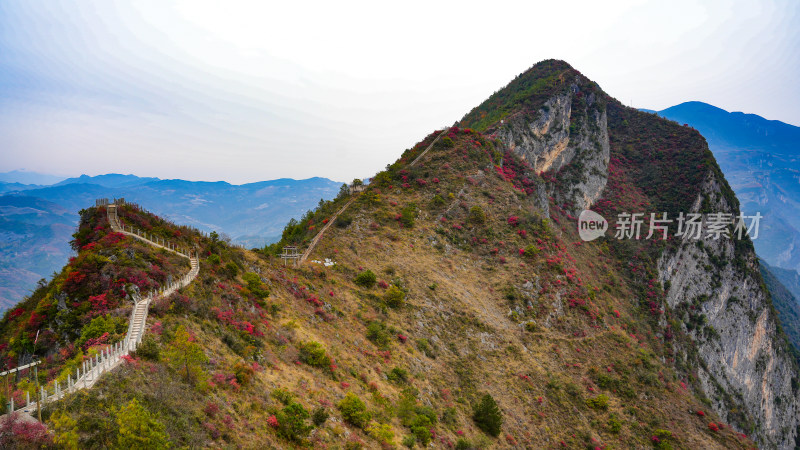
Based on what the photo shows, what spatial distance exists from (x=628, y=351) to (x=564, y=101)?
74.1 metres

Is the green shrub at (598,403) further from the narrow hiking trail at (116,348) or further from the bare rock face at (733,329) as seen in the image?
the bare rock face at (733,329)

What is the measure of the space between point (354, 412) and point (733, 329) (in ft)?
345

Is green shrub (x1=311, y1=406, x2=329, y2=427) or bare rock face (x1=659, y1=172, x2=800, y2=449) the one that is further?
bare rock face (x1=659, y1=172, x2=800, y2=449)

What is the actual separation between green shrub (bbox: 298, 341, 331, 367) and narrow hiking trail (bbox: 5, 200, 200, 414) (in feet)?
28.3

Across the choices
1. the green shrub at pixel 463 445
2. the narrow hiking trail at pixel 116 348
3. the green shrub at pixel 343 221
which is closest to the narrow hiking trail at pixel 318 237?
the green shrub at pixel 343 221

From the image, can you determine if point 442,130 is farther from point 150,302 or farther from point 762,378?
point 762,378

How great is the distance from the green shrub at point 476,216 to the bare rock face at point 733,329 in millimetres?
51844

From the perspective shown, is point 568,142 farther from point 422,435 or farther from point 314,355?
point 314,355

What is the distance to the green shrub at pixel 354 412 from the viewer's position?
64.6ft

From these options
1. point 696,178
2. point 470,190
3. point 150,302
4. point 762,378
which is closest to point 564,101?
point 696,178

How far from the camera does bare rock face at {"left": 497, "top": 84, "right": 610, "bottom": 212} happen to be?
85312 mm

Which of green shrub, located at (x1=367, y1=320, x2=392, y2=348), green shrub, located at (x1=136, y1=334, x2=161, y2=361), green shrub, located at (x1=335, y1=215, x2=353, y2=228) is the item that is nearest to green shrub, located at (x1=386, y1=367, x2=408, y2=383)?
green shrub, located at (x1=367, y1=320, x2=392, y2=348)

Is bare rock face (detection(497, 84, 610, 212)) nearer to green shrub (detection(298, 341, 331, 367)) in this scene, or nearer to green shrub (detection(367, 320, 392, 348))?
green shrub (detection(367, 320, 392, 348))

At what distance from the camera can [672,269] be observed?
79.6 meters
